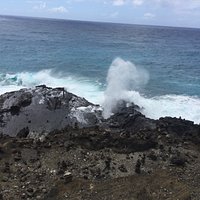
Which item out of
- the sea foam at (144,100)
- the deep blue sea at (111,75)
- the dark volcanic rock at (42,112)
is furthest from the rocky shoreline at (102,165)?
the deep blue sea at (111,75)

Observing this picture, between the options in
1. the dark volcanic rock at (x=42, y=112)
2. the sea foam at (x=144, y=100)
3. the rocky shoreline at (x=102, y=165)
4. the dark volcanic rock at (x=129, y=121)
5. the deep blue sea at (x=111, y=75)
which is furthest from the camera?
the deep blue sea at (x=111, y=75)

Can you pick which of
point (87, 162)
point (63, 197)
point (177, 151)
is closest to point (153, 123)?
point (177, 151)

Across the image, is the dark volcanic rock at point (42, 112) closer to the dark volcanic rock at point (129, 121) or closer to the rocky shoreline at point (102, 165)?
the dark volcanic rock at point (129, 121)

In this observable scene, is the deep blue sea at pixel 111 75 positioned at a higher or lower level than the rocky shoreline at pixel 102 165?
lower

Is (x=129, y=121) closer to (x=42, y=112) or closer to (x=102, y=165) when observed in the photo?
(x=42, y=112)

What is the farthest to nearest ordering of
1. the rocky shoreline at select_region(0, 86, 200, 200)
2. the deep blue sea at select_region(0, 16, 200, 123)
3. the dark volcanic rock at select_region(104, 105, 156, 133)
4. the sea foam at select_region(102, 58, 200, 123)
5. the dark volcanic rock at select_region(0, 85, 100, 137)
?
the deep blue sea at select_region(0, 16, 200, 123), the sea foam at select_region(102, 58, 200, 123), the dark volcanic rock at select_region(0, 85, 100, 137), the dark volcanic rock at select_region(104, 105, 156, 133), the rocky shoreline at select_region(0, 86, 200, 200)

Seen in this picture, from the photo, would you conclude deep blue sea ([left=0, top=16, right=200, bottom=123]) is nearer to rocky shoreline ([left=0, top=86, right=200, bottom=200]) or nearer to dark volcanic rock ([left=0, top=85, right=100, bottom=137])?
dark volcanic rock ([left=0, top=85, right=100, bottom=137])

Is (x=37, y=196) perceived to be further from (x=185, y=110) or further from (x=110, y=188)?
(x=185, y=110)

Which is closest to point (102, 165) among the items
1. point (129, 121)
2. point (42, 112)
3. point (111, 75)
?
point (129, 121)

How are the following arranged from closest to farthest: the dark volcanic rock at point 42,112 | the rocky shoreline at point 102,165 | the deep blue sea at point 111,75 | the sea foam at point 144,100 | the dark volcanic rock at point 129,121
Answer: the rocky shoreline at point 102,165 → the dark volcanic rock at point 129,121 → the dark volcanic rock at point 42,112 → the sea foam at point 144,100 → the deep blue sea at point 111,75

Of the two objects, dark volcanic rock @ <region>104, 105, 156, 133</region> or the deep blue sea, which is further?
the deep blue sea

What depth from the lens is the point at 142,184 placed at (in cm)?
1299

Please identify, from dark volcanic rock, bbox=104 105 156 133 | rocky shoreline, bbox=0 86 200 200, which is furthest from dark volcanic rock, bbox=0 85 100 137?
rocky shoreline, bbox=0 86 200 200

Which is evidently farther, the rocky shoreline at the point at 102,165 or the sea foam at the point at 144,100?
the sea foam at the point at 144,100
